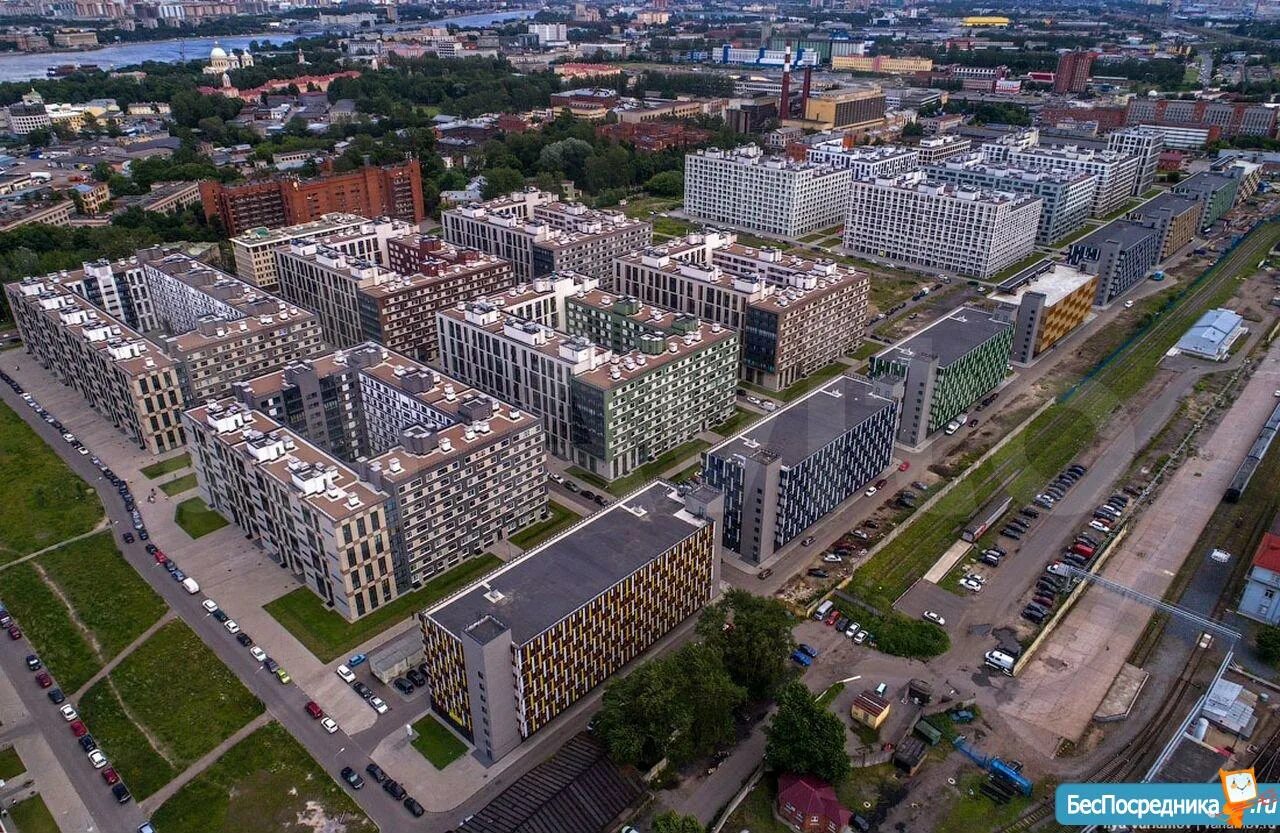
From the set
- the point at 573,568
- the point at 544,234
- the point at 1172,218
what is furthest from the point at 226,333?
the point at 1172,218

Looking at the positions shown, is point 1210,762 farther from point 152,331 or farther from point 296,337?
point 152,331

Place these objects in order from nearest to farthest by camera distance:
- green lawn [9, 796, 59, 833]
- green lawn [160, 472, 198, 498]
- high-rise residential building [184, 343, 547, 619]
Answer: green lawn [9, 796, 59, 833]
high-rise residential building [184, 343, 547, 619]
green lawn [160, 472, 198, 498]

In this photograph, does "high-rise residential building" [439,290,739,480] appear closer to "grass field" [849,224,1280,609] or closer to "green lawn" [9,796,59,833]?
"grass field" [849,224,1280,609]

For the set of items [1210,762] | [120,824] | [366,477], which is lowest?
[120,824]

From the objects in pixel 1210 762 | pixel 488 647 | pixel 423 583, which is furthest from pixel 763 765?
Answer: pixel 423 583

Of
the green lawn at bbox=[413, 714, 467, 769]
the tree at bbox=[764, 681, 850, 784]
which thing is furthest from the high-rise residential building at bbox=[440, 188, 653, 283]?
the tree at bbox=[764, 681, 850, 784]

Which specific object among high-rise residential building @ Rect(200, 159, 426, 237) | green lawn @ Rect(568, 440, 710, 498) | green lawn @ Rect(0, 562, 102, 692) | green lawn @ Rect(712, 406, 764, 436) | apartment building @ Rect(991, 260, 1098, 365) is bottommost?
green lawn @ Rect(0, 562, 102, 692)
